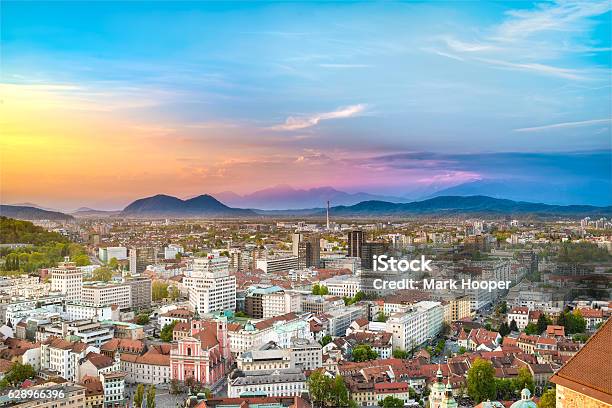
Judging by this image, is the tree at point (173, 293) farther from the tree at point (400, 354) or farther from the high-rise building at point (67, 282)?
the tree at point (400, 354)

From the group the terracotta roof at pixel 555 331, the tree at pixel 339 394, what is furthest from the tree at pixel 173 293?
the tree at pixel 339 394

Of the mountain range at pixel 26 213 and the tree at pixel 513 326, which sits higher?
the mountain range at pixel 26 213

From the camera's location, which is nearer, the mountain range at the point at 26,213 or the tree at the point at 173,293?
the tree at the point at 173,293

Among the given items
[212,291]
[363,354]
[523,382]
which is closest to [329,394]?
[363,354]

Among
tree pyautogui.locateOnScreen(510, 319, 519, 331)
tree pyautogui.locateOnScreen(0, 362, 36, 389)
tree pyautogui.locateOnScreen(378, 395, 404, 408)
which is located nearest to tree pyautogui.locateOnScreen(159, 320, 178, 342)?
tree pyautogui.locateOnScreen(0, 362, 36, 389)

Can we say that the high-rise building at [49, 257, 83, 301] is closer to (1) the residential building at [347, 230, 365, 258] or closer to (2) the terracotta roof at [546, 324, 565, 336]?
(2) the terracotta roof at [546, 324, 565, 336]

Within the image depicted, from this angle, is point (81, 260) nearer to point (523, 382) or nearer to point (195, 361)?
point (195, 361)
